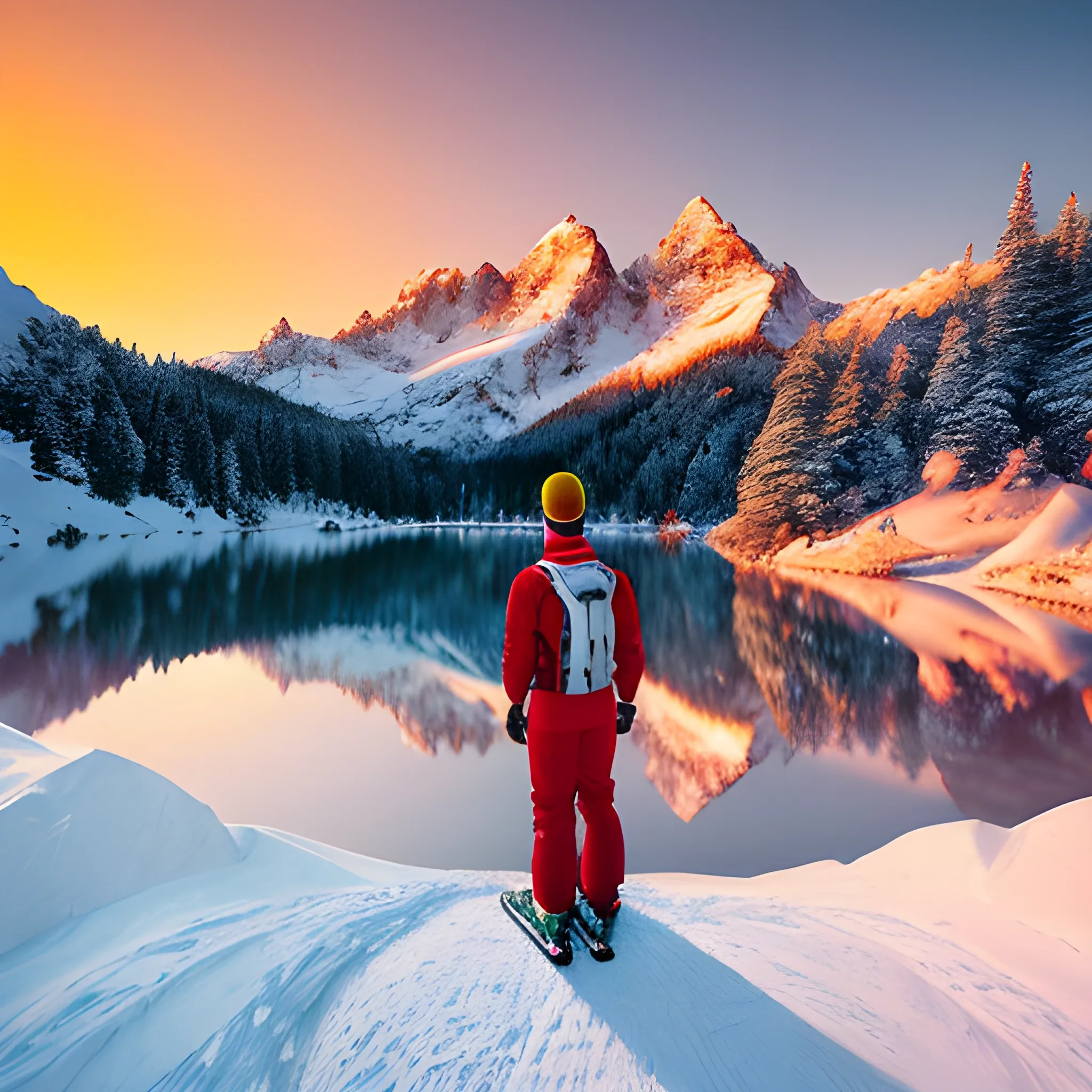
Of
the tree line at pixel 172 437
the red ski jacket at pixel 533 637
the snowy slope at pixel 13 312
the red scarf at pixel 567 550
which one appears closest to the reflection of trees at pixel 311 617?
the red ski jacket at pixel 533 637

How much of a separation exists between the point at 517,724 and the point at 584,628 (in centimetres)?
45

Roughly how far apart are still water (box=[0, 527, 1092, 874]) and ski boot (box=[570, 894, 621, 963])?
3.83ft

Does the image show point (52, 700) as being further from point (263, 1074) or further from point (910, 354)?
point (910, 354)

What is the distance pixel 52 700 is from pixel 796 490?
662 inches

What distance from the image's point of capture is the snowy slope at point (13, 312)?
79.0 feet

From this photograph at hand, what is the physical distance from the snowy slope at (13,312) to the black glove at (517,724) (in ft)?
108

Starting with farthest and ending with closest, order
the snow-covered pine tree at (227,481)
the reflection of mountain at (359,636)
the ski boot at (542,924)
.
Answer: the snow-covered pine tree at (227,481) → the reflection of mountain at (359,636) → the ski boot at (542,924)

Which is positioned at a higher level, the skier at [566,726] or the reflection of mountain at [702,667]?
the skier at [566,726]

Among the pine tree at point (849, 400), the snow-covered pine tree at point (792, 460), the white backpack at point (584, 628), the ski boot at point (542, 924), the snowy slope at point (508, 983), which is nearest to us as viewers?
the snowy slope at point (508, 983)

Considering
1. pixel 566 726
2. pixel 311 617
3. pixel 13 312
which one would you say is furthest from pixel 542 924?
pixel 13 312

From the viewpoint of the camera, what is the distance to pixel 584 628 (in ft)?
6.45

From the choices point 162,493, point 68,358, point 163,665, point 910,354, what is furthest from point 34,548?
point 910,354

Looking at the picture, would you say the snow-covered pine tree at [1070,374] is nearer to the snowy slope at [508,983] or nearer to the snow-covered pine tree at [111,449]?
the snowy slope at [508,983]

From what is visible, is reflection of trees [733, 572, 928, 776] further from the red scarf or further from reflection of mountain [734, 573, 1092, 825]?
the red scarf
